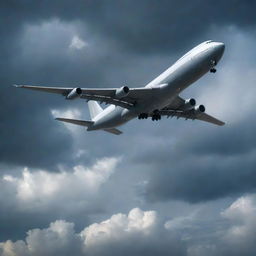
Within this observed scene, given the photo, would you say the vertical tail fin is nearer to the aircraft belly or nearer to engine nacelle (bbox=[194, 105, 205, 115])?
the aircraft belly

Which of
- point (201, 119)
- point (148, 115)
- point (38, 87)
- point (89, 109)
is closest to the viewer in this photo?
point (38, 87)

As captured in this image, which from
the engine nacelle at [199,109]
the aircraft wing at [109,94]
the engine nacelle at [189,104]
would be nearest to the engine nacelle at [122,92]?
the aircraft wing at [109,94]

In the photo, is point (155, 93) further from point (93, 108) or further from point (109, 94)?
point (93, 108)

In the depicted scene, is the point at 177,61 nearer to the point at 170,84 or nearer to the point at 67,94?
the point at 170,84

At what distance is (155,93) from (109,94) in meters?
6.08

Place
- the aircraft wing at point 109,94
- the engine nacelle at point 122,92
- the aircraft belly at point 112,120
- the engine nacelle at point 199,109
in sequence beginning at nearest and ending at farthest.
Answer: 1. the aircraft wing at point 109,94
2. the engine nacelle at point 122,92
3. the aircraft belly at point 112,120
4. the engine nacelle at point 199,109

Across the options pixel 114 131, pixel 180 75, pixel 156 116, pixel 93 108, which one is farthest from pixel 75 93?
pixel 93 108

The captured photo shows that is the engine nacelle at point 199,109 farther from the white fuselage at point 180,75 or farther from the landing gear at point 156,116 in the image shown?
the white fuselage at point 180,75

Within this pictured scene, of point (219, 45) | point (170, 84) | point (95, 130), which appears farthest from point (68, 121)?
point (219, 45)

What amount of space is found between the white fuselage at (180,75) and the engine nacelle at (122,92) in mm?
3272

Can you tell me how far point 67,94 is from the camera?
71438 millimetres

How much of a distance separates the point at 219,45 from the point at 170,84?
7.79 meters

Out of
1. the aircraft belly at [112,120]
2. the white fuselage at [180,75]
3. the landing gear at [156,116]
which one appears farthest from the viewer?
the landing gear at [156,116]

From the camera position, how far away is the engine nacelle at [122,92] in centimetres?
7244
